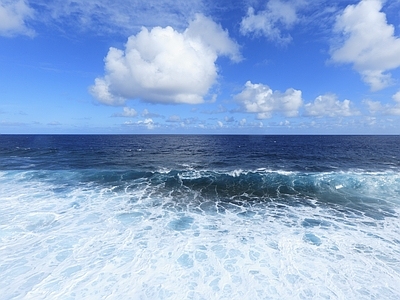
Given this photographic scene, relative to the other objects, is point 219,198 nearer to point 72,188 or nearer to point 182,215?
point 182,215

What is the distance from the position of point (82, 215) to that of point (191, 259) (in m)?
10.2

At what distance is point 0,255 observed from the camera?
11031mm

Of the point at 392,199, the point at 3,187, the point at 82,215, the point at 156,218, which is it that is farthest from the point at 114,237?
the point at 392,199

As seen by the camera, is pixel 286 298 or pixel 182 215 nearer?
pixel 286 298

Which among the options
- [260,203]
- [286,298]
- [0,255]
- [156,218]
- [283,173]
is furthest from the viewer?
[283,173]

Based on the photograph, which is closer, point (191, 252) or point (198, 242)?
point (191, 252)

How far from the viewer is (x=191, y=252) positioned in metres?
11.7

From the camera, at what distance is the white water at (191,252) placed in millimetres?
9047

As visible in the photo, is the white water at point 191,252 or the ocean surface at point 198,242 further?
the ocean surface at point 198,242

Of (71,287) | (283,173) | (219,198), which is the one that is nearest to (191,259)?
(71,287)

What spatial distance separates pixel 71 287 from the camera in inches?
356

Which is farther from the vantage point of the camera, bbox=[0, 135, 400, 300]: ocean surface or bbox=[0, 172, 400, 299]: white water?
bbox=[0, 135, 400, 300]: ocean surface

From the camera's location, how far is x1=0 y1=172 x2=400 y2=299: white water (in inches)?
356

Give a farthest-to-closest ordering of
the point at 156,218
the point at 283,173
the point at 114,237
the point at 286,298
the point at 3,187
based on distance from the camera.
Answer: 1. the point at 283,173
2. the point at 3,187
3. the point at 156,218
4. the point at 114,237
5. the point at 286,298
